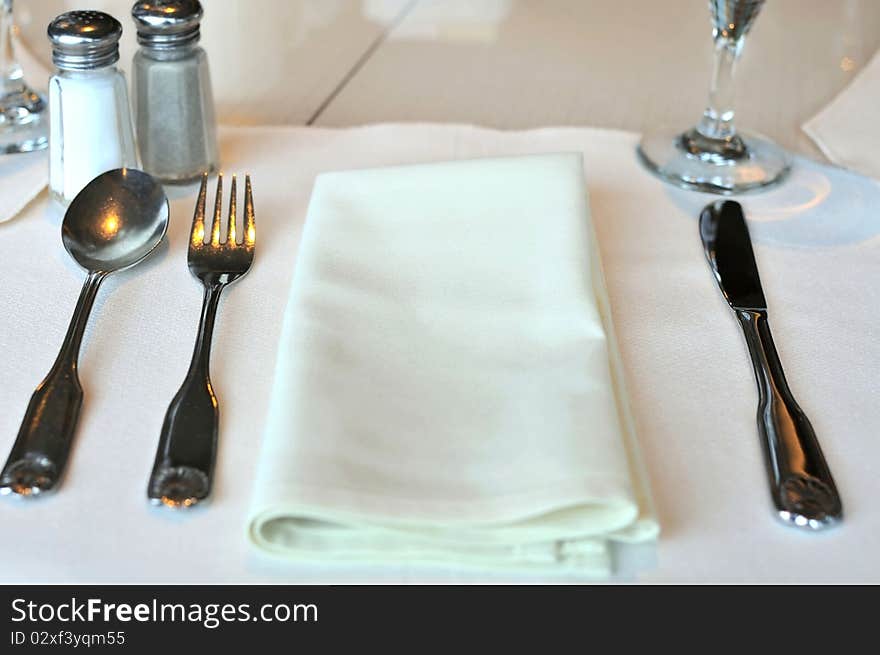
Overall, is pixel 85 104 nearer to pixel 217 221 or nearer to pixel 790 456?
pixel 217 221

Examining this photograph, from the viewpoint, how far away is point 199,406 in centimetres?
52

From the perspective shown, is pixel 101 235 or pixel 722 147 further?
pixel 722 147

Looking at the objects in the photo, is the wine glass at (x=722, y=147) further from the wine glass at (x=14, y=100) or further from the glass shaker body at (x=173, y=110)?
the wine glass at (x=14, y=100)

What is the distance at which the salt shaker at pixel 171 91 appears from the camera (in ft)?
2.40

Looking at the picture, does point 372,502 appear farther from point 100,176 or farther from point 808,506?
point 100,176

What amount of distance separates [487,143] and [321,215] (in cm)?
27

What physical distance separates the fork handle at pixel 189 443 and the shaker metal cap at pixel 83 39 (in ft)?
0.82

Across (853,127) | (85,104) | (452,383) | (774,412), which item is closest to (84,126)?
(85,104)

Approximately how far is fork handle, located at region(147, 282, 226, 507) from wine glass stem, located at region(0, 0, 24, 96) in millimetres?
483

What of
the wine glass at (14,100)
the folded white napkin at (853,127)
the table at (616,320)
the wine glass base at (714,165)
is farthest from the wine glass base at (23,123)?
the folded white napkin at (853,127)

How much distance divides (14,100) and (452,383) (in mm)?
603

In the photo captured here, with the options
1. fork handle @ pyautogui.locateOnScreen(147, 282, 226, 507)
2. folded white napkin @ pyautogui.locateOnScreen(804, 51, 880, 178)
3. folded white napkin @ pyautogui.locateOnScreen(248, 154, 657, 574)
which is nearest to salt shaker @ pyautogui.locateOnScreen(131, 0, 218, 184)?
folded white napkin @ pyautogui.locateOnScreen(248, 154, 657, 574)
